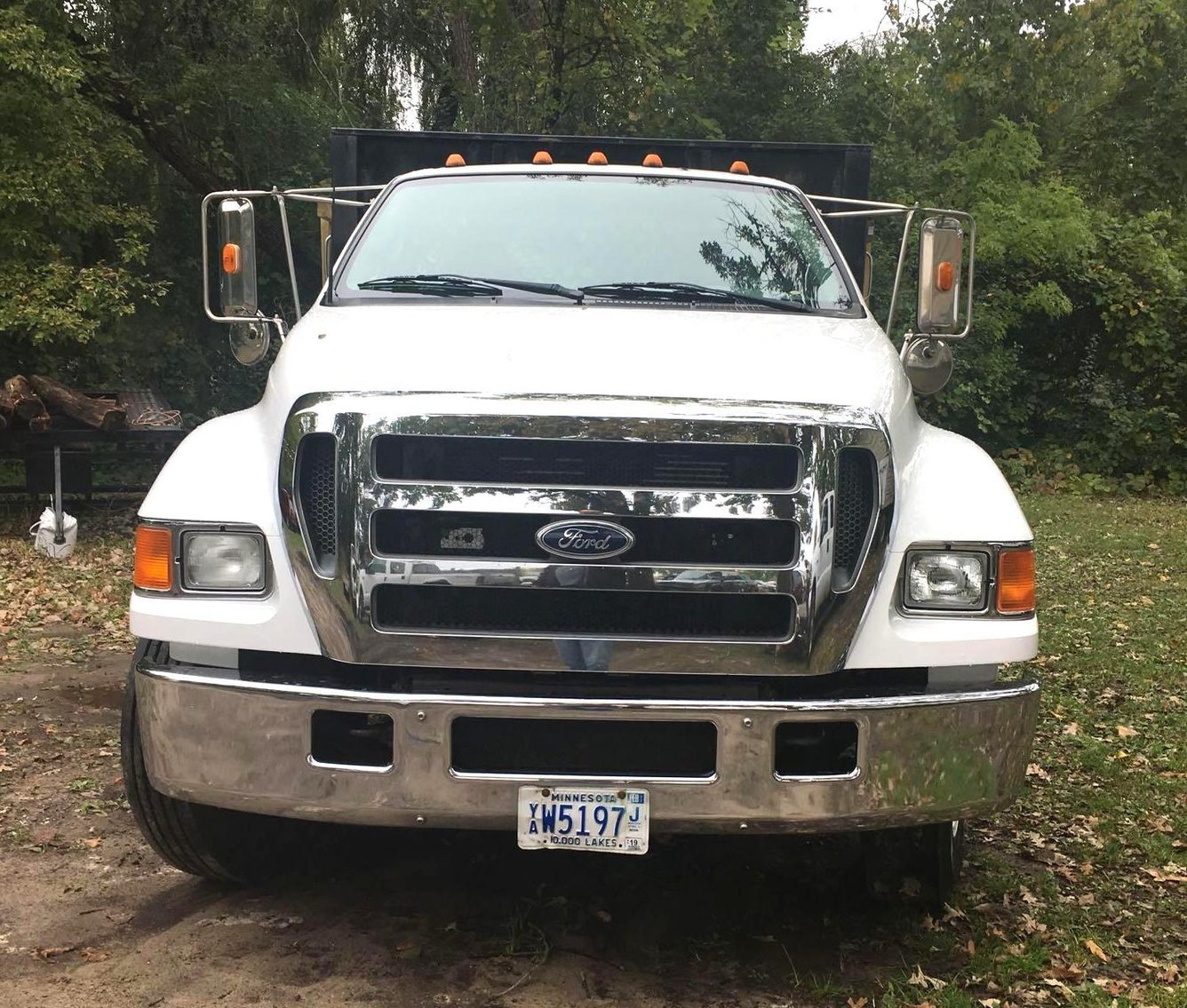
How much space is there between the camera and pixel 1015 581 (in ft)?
12.2

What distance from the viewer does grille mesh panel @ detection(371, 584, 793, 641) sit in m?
3.54

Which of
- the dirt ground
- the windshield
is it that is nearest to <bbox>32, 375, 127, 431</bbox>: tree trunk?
the dirt ground

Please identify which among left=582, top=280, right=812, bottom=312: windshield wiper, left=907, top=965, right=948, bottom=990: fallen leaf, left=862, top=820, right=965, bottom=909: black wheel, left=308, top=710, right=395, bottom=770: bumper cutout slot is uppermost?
left=582, top=280, right=812, bottom=312: windshield wiper

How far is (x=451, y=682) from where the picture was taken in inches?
142

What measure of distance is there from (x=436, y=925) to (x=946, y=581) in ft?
6.01

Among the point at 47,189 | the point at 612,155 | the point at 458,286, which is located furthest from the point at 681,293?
the point at 47,189

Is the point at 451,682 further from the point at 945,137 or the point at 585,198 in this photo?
the point at 945,137

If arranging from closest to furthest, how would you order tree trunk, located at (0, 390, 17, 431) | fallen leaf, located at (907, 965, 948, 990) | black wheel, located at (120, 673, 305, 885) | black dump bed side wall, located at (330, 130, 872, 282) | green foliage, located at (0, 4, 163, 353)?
fallen leaf, located at (907, 965, 948, 990)
black wheel, located at (120, 673, 305, 885)
black dump bed side wall, located at (330, 130, 872, 282)
tree trunk, located at (0, 390, 17, 431)
green foliage, located at (0, 4, 163, 353)

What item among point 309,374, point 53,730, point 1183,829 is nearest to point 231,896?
point 309,374

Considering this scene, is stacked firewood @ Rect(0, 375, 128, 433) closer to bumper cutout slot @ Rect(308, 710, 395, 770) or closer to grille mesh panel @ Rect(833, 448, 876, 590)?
bumper cutout slot @ Rect(308, 710, 395, 770)

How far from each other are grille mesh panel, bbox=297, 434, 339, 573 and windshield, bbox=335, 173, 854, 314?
124 centimetres

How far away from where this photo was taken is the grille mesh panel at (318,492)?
3.59 m

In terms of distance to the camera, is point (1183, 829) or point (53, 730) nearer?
point (1183, 829)

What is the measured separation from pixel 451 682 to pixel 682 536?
2.34 feet
